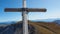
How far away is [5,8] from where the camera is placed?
1537 mm

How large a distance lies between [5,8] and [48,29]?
86cm

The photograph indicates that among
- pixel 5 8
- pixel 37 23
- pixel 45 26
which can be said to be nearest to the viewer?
→ pixel 5 8

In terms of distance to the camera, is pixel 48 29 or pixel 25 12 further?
pixel 48 29

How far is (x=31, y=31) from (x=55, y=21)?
0.33m

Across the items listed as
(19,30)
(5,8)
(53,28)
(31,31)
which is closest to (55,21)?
(53,28)

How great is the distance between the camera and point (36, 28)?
2.15m

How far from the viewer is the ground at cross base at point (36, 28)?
205cm

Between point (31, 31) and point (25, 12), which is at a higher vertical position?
point (25, 12)

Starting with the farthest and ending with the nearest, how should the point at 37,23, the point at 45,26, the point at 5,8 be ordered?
the point at 45,26 < the point at 37,23 < the point at 5,8

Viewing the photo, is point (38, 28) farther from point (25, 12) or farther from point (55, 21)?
point (25, 12)

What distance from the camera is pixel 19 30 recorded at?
81.4 inches

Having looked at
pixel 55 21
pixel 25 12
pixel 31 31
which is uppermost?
pixel 25 12

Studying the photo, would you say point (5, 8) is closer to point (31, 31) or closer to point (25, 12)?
point (25, 12)

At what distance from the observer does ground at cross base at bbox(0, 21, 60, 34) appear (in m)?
2.05
